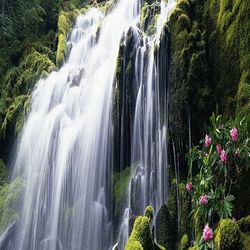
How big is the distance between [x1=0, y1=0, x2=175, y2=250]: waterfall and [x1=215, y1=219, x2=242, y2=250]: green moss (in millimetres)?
3266

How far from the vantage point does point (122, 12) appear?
16.0 meters

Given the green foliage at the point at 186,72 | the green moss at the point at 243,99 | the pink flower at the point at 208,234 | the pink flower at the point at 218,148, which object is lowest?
the pink flower at the point at 208,234

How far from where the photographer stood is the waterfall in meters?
10.2

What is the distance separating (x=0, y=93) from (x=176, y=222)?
9735 millimetres

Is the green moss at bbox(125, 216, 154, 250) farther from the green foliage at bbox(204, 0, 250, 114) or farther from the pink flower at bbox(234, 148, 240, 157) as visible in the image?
the green foliage at bbox(204, 0, 250, 114)

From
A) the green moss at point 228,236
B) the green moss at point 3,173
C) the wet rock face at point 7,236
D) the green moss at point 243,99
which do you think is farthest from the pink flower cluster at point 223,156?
the green moss at point 3,173

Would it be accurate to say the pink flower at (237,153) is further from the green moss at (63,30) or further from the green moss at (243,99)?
the green moss at (63,30)

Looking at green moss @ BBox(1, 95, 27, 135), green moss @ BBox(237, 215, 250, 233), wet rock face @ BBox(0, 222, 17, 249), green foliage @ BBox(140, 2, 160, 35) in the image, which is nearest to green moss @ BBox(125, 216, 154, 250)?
green moss @ BBox(237, 215, 250, 233)

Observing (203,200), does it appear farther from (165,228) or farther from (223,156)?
(165,228)

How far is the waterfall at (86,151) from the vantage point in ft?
33.4

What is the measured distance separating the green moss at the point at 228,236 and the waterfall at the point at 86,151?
10.7ft

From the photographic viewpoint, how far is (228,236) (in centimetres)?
632

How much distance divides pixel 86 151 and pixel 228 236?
6.03m

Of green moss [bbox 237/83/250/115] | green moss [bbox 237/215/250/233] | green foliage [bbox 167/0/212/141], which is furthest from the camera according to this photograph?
green foliage [bbox 167/0/212/141]
